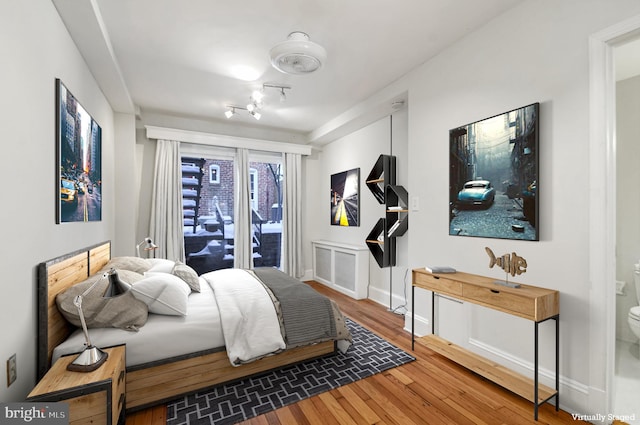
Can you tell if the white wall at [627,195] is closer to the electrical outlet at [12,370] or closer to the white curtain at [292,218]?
the white curtain at [292,218]

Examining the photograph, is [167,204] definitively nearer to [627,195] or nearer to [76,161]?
[76,161]

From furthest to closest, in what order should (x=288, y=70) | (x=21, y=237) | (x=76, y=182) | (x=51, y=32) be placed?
(x=288, y=70) < (x=76, y=182) < (x=51, y=32) < (x=21, y=237)

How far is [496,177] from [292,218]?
360 centimetres

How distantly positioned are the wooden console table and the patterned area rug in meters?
0.45

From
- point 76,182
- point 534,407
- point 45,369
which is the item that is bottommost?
point 534,407

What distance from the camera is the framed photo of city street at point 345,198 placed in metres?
4.72

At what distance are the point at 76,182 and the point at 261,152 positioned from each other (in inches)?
124

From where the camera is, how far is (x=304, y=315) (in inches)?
96.3

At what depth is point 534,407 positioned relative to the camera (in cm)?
186

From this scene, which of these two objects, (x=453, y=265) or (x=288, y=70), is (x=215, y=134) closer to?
(x=288, y=70)

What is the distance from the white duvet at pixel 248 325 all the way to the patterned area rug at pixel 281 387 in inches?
9.8

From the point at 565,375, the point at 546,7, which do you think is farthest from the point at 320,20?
the point at 565,375

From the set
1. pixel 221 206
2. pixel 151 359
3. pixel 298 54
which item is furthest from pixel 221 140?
pixel 151 359

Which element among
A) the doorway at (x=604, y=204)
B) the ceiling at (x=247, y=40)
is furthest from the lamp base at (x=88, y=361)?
the doorway at (x=604, y=204)
